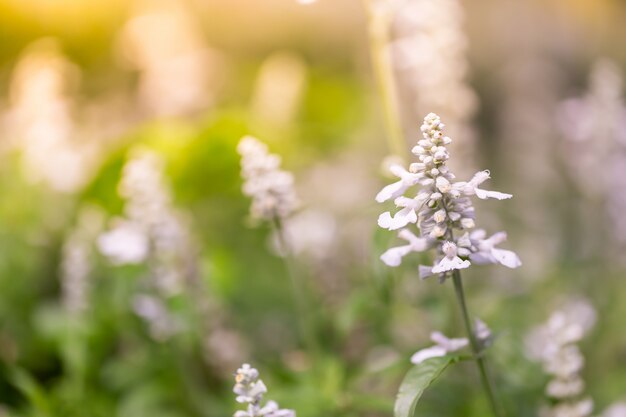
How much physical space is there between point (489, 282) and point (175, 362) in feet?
5.65

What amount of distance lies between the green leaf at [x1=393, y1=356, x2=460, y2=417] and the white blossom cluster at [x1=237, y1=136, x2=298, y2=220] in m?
0.74

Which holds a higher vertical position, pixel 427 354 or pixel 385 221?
pixel 385 221

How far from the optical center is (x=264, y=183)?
2.36 metres

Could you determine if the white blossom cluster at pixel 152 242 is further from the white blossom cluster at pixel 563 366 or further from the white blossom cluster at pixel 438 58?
the white blossom cluster at pixel 563 366

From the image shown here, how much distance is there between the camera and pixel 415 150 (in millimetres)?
1749

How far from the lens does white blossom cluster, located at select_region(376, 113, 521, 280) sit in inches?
68.2

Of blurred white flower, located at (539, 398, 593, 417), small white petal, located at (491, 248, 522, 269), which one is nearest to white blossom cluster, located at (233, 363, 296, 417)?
small white petal, located at (491, 248, 522, 269)

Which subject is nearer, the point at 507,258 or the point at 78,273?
the point at 507,258

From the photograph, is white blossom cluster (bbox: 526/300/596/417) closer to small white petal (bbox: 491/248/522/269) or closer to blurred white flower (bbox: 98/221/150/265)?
small white petal (bbox: 491/248/522/269)

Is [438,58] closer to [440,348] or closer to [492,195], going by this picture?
[440,348]

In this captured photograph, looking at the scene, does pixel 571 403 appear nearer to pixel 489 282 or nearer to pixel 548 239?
pixel 489 282

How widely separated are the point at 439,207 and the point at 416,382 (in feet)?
1.14

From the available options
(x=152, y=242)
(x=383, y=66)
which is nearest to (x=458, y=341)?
(x=383, y=66)

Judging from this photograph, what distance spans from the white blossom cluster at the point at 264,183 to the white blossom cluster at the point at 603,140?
5.33 ft
